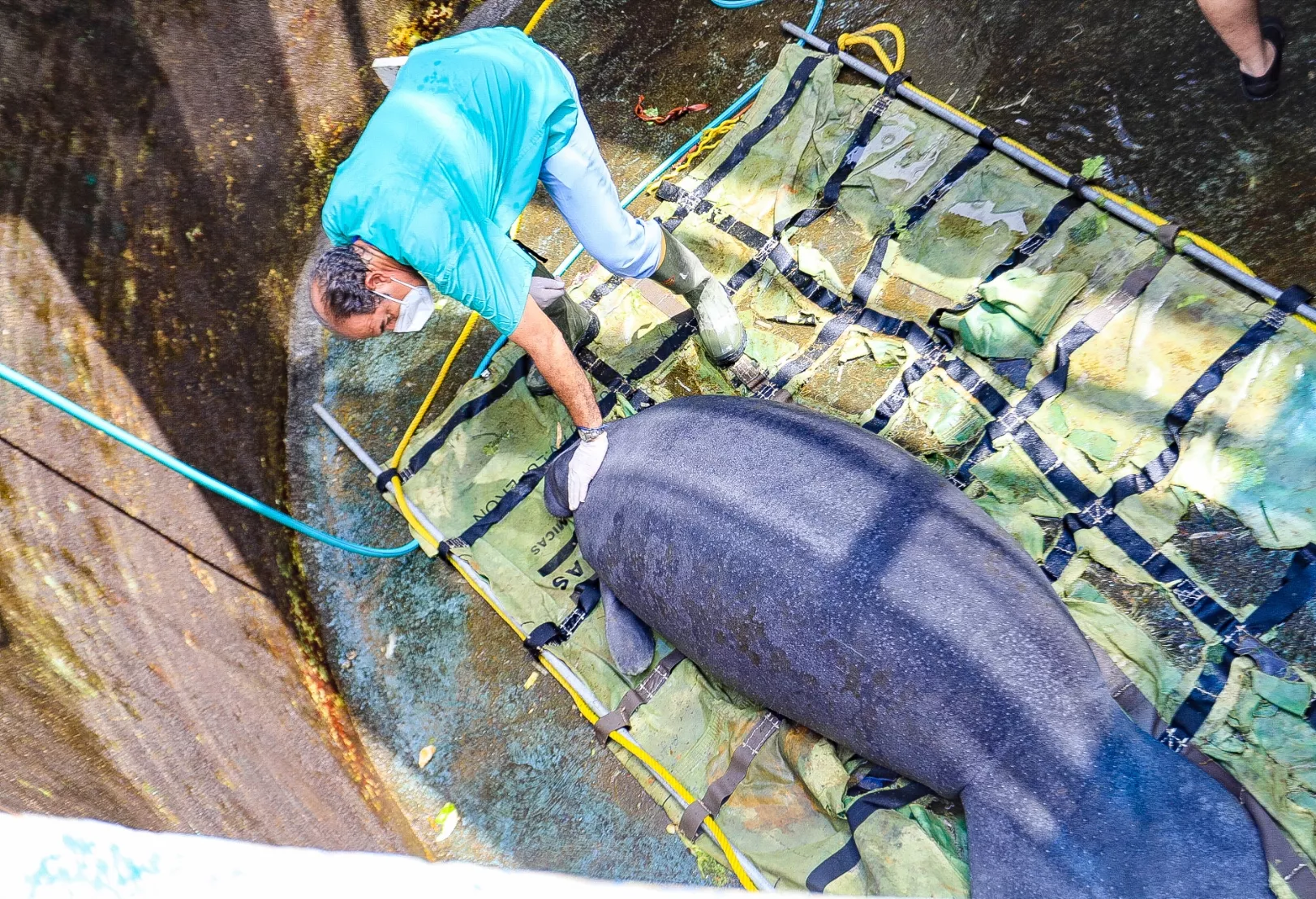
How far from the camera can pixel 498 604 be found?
140 inches

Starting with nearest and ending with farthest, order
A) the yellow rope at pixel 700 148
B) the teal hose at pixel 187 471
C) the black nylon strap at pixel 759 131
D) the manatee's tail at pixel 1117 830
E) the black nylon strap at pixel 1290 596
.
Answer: the manatee's tail at pixel 1117 830 < the black nylon strap at pixel 1290 596 < the teal hose at pixel 187 471 < the black nylon strap at pixel 759 131 < the yellow rope at pixel 700 148

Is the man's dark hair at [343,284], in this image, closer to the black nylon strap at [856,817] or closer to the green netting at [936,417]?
the green netting at [936,417]

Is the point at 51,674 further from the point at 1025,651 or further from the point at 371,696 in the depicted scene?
the point at 1025,651

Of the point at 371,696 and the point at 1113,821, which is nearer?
the point at 1113,821

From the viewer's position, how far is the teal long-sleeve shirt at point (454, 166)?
2408 millimetres

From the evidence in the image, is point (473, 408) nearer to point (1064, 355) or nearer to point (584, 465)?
point (584, 465)

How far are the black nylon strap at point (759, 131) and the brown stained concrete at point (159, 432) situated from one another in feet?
6.92

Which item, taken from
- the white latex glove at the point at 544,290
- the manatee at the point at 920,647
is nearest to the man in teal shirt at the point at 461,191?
the white latex glove at the point at 544,290

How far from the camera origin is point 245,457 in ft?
12.9

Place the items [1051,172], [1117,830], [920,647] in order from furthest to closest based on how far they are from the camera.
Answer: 1. [1051,172]
2. [920,647]
3. [1117,830]

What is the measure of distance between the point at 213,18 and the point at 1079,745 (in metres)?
4.81

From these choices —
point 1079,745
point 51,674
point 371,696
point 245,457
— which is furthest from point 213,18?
point 1079,745

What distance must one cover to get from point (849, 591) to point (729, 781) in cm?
104

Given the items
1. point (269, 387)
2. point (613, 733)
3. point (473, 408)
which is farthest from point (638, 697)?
point (269, 387)
